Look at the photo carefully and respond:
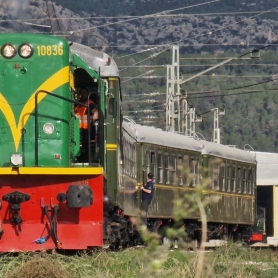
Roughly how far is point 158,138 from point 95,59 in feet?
30.7

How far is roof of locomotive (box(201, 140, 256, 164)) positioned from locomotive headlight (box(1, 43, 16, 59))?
15472 millimetres

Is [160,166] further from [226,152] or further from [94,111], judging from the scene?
[94,111]

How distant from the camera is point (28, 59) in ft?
49.9

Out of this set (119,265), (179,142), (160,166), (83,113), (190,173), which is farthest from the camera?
(179,142)

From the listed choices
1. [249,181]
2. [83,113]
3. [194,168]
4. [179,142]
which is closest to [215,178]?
[194,168]

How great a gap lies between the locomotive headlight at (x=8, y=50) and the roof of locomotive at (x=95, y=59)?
1.17 metres

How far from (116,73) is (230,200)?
47.9ft

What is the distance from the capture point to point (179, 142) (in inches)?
1106

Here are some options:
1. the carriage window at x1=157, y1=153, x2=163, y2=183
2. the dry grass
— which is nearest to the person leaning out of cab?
the dry grass

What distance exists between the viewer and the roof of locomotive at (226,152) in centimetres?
3052

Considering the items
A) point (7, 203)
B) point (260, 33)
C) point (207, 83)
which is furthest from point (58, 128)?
point (260, 33)

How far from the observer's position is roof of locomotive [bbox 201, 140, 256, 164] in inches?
1201

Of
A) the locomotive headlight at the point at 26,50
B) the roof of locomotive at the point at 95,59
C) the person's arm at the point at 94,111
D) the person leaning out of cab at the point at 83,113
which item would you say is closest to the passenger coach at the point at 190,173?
the roof of locomotive at the point at 95,59

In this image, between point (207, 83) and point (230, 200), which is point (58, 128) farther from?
point (207, 83)
